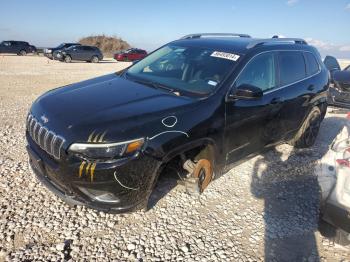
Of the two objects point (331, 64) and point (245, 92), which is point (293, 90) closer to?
point (245, 92)

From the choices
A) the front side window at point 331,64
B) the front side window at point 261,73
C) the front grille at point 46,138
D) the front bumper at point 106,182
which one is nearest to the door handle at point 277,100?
the front side window at point 261,73

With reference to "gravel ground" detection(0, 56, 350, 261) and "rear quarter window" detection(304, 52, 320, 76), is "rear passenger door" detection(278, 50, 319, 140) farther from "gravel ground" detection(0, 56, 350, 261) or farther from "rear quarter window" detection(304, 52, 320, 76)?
"gravel ground" detection(0, 56, 350, 261)

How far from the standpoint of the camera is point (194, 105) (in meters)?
3.21

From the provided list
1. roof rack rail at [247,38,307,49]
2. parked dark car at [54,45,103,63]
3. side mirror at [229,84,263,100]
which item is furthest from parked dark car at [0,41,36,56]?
side mirror at [229,84,263,100]

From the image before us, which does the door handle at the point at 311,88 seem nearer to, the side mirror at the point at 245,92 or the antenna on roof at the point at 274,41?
the antenna on roof at the point at 274,41

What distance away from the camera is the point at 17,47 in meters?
31.4

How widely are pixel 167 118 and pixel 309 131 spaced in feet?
11.9

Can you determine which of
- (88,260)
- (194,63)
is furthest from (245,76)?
(88,260)

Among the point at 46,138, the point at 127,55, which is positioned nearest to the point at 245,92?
the point at 46,138

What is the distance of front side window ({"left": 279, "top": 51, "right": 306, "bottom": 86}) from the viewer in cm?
445

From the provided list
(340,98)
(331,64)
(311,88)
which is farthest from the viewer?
(331,64)

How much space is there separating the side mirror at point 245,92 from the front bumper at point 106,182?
50.9 inches

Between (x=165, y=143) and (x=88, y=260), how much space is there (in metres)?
1.27

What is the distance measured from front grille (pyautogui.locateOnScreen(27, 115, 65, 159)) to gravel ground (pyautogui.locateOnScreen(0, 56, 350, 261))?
85 centimetres
